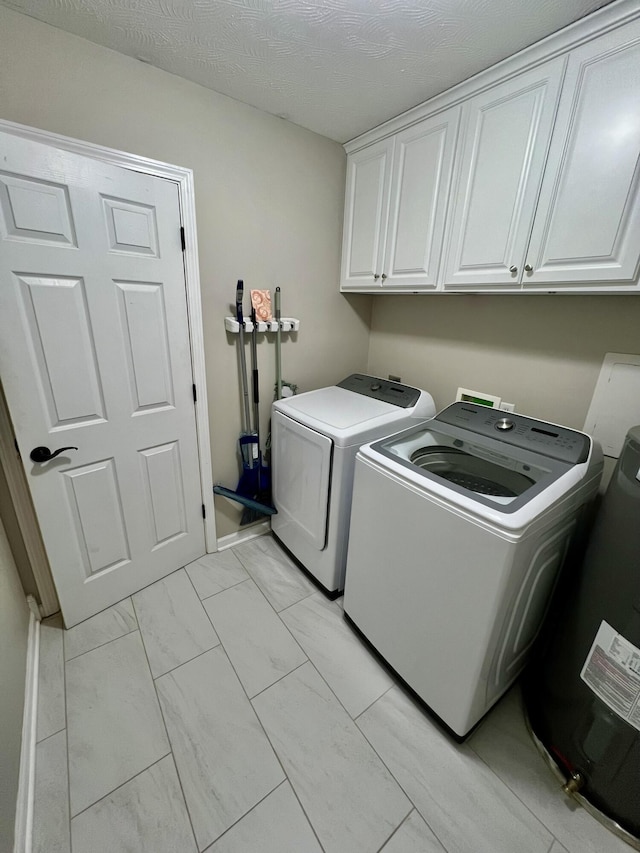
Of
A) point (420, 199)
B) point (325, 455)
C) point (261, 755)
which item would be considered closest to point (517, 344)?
point (420, 199)

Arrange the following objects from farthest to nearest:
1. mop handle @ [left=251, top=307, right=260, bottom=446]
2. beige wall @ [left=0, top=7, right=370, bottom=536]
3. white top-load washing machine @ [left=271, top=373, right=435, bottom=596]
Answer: mop handle @ [left=251, top=307, right=260, bottom=446] → white top-load washing machine @ [left=271, top=373, right=435, bottom=596] → beige wall @ [left=0, top=7, right=370, bottom=536]

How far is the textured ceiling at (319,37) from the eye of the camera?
3.50 ft

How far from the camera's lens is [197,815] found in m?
1.04

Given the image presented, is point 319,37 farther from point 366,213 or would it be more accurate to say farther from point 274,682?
point 274,682

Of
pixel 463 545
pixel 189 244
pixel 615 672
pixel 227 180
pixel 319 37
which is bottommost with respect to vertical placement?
pixel 615 672

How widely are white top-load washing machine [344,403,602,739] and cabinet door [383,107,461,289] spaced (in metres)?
0.83

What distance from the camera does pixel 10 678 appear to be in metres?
1.13

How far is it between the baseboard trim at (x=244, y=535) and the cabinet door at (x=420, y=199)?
175 cm

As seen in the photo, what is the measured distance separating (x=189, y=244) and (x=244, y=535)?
173 cm

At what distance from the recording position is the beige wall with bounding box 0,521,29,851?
903 mm

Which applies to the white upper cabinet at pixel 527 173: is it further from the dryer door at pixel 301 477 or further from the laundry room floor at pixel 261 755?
the laundry room floor at pixel 261 755

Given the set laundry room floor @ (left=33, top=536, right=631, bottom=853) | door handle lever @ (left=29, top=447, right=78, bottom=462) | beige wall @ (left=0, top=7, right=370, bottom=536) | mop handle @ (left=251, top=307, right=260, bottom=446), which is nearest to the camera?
laundry room floor @ (left=33, top=536, right=631, bottom=853)

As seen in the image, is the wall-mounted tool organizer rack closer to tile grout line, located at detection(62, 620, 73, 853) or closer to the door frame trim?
the door frame trim

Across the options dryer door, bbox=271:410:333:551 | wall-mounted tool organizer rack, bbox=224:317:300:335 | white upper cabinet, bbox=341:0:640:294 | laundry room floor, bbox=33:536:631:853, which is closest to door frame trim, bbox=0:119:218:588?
wall-mounted tool organizer rack, bbox=224:317:300:335
